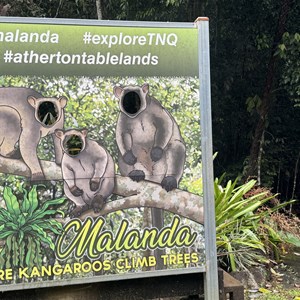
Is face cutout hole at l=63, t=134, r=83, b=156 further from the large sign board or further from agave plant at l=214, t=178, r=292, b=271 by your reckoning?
agave plant at l=214, t=178, r=292, b=271

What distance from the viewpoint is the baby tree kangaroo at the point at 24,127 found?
8.77 ft

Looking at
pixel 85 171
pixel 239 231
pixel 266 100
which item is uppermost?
pixel 266 100

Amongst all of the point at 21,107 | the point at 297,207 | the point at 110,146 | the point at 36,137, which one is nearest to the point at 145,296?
the point at 110,146

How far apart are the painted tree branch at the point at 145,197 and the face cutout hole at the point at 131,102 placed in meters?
0.49

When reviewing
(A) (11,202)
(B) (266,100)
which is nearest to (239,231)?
(A) (11,202)

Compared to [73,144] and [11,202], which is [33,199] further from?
[73,144]

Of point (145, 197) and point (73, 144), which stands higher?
point (73, 144)

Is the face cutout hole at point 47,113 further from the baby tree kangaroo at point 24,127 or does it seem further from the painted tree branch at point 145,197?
the painted tree branch at point 145,197

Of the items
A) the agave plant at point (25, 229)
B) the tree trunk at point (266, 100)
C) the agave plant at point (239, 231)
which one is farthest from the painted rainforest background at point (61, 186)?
the tree trunk at point (266, 100)

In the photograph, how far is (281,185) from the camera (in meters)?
10.1

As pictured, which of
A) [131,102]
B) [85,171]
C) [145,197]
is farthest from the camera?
[131,102]

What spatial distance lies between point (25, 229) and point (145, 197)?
2.71 feet

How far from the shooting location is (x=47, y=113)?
2910mm

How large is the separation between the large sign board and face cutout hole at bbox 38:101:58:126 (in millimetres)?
12
